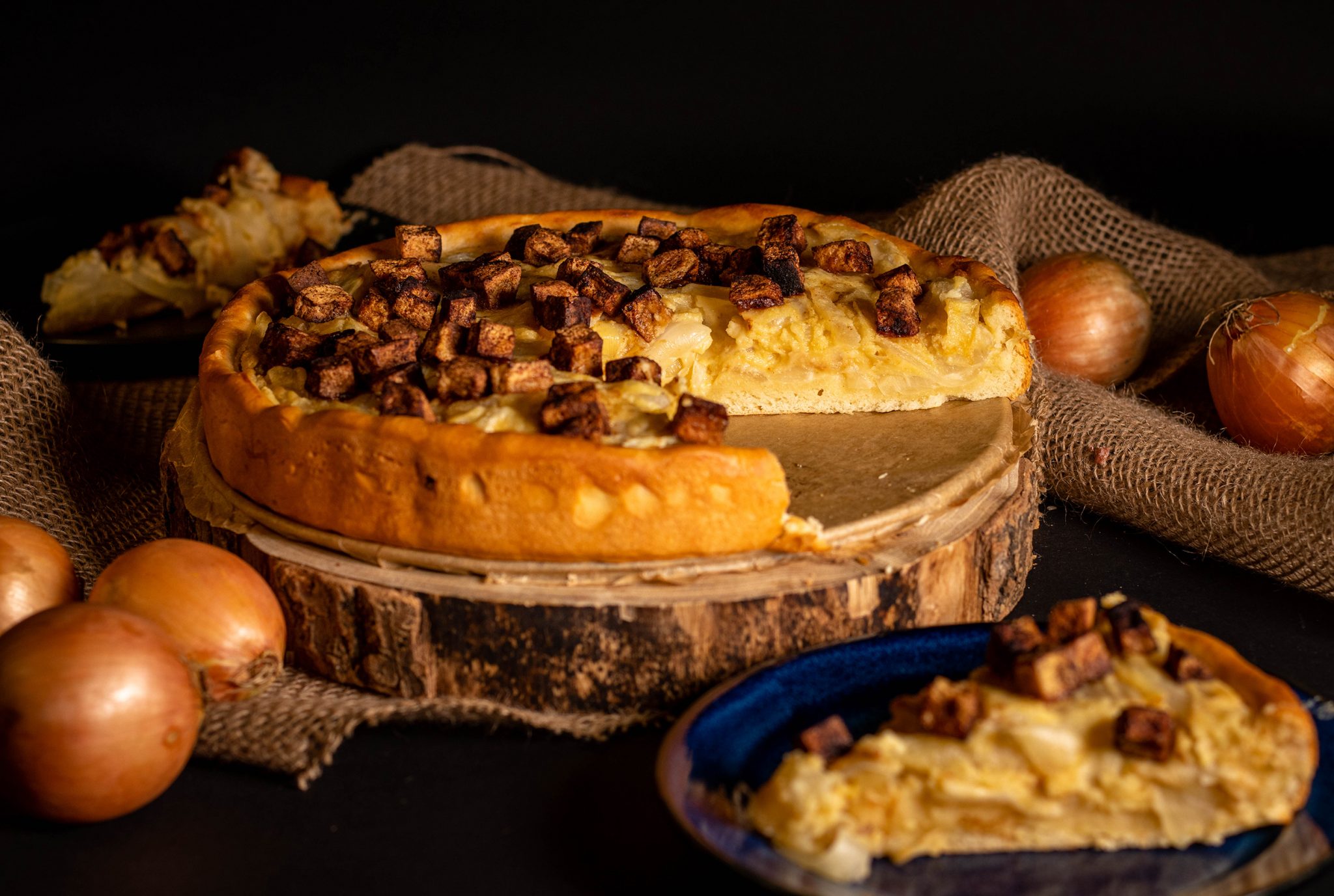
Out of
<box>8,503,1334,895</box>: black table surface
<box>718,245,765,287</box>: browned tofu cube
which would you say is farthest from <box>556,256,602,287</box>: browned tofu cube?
<box>8,503,1334,895</box>: black table surface

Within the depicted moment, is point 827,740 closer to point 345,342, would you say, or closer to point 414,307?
point 345,342

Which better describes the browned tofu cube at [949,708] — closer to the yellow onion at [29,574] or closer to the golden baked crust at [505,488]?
the golden baked crust at [505,488]

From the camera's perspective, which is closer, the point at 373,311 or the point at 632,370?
the point at 632,370

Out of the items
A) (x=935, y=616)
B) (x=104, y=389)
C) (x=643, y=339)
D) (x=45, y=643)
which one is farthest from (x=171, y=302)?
(x=935, y=616)

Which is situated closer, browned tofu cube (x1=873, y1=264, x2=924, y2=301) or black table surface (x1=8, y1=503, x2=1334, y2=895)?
black table surface (x1=8, y1=503, x2=1334, y2=895)

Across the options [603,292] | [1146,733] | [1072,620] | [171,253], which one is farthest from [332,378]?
[171,253]

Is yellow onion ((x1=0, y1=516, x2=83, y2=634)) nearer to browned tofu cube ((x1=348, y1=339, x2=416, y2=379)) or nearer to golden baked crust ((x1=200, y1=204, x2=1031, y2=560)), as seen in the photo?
golden baked crust ((x1=200, y1=204, x2=1031, y2=560))
